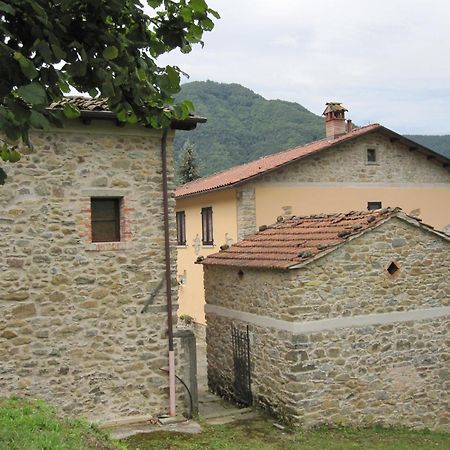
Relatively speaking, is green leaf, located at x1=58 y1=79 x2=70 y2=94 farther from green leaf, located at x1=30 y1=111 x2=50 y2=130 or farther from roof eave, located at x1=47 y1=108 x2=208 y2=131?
roof eave, located at x1=47 y1=108 x2=208 y2=131

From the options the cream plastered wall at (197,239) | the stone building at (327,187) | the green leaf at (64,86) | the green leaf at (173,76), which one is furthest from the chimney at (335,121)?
the green leaf at (64,86)

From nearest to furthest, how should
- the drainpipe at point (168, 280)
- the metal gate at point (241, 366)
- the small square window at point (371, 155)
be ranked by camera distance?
the drainpipe at point (168, 280), the metal gate at point (241, 366), the small square window at point (371, 155)

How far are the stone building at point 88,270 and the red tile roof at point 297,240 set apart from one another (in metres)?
1.97

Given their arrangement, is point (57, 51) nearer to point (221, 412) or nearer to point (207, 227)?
point (221, 412)

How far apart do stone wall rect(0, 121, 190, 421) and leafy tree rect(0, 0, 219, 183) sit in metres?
5.22

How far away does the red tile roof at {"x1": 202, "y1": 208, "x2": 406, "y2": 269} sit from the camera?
1028 cm

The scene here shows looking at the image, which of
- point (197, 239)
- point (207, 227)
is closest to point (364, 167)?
point (207, 227)

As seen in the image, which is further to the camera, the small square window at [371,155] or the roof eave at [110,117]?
the small square window at [371,155]

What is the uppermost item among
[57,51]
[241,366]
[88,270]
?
[57,51]

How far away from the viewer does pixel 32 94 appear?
3.17 metres

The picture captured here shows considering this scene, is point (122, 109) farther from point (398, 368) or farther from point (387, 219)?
point (398, 368)

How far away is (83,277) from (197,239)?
10.9 metres

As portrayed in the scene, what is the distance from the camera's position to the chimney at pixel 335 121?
1936cm

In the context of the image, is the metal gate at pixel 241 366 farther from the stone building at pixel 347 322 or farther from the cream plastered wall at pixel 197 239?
the cream plastered wall at pixel 197 239
